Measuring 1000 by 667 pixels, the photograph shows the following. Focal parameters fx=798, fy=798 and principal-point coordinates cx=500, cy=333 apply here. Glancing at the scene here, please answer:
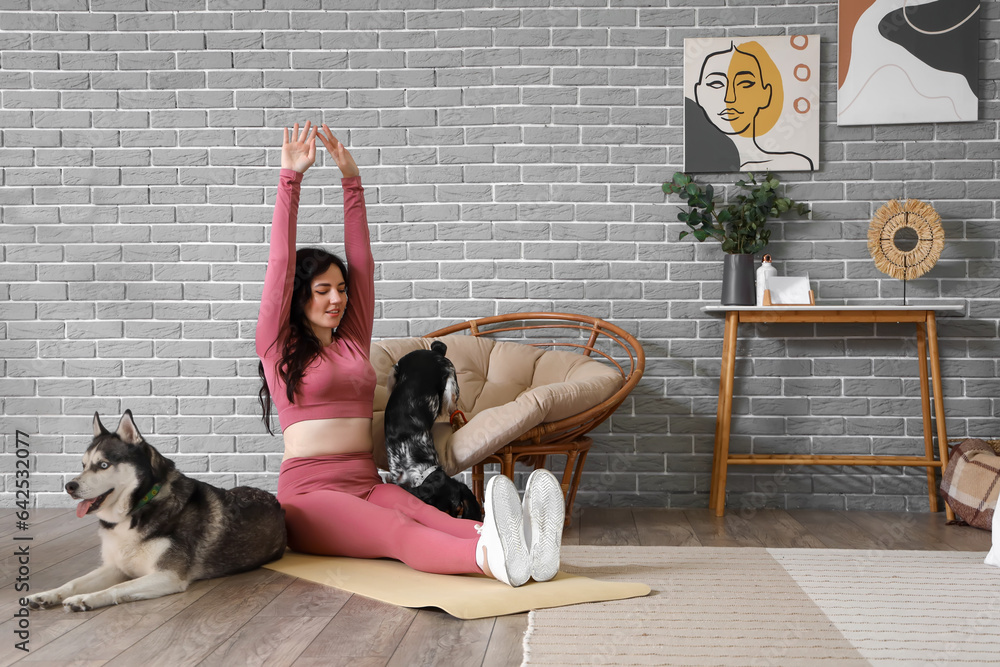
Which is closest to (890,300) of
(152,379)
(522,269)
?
(522,269)

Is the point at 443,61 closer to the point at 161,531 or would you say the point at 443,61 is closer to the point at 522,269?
the point at 522,269

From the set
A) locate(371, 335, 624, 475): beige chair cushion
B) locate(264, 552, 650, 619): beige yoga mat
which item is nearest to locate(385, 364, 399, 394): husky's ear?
locate(371, 335, 624, 475): beige chair cushion

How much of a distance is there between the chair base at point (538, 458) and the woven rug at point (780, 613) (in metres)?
0.36

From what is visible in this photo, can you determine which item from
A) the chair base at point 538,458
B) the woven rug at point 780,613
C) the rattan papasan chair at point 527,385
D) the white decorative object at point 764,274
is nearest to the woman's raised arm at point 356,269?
the rattan papasan chair at point 527,385

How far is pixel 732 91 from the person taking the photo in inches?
124

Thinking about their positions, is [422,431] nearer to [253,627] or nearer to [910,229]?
[253,627]

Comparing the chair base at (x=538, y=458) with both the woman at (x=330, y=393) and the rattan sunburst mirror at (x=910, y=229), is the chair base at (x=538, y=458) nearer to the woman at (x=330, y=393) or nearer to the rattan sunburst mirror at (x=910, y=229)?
the woman at (x=330, y=393)

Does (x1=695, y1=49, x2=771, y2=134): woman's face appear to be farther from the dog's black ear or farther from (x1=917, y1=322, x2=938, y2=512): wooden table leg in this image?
the dog's black ear

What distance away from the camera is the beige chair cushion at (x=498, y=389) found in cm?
241

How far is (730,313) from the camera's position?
116 inches

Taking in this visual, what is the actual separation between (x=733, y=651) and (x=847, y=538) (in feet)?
4.13

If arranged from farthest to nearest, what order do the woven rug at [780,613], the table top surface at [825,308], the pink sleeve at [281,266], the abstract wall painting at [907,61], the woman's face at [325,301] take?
1. the abstract wall painting at [907,61]
2. the table top surface at [825,308]
3. the woman's face at [325,301]
4. the pink sleeve at [281,266]
5. the woven rug at [780,613]

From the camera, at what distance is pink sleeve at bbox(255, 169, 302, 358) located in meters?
2.22

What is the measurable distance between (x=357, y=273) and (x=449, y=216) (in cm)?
85
